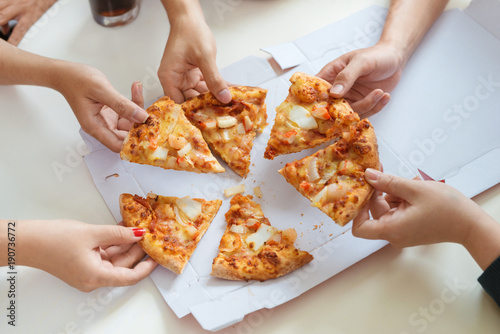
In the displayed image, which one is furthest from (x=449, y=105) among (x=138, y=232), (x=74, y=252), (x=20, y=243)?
(x=20, y=243)

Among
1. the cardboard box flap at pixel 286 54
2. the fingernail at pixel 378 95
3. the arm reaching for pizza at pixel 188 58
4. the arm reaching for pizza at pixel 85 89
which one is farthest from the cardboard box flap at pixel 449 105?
the arm reaching for pizza at pixel 85 89

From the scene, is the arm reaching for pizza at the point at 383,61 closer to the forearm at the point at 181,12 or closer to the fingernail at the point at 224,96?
the fingernail at the point at 224,96

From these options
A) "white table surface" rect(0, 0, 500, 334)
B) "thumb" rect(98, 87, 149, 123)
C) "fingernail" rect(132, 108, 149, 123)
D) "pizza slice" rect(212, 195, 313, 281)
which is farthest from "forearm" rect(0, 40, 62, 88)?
"pizza slice" rect(212, 195, 313, 281)

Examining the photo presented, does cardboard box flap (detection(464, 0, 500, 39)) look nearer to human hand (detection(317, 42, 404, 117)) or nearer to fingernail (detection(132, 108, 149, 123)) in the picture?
human hand (detection(317, 42, 404, 117))

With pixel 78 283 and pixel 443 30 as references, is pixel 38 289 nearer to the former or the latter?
pixel 78 283

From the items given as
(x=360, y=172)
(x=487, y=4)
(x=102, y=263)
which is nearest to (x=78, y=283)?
(x=102, y=263)
